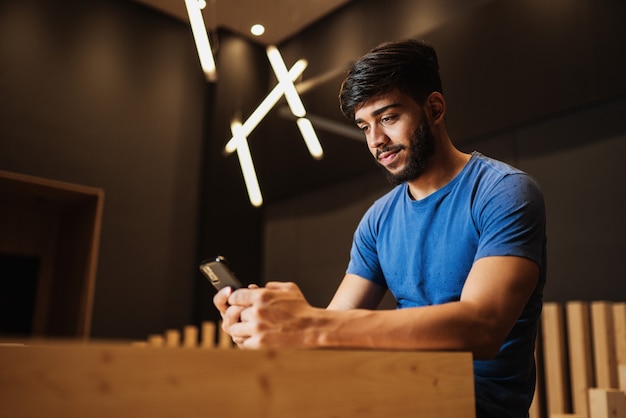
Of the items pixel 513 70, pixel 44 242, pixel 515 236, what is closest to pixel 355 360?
pixel 515 236

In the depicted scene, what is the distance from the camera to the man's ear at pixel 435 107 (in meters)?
1.48

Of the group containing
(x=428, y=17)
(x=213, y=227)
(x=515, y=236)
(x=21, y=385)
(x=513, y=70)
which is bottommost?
(x=21, y=385)

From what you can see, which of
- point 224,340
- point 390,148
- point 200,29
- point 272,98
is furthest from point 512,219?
point 224,340

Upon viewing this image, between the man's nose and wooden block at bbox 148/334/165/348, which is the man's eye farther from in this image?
wooden block at bbox 148/334/165/348

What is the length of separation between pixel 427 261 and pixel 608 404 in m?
1.24

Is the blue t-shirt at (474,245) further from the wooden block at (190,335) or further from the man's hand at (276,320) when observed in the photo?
the wooden block at (190,335)

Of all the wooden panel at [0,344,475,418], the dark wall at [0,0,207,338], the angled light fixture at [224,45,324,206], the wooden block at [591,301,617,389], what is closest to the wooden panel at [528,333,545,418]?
the wooden block at [591,301,617,389]

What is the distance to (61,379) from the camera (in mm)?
551

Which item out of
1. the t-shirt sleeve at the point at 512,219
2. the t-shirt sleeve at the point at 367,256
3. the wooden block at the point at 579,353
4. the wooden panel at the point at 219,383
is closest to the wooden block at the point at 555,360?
the wooden block at the point at 579,353

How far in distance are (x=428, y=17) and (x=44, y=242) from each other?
3.40m

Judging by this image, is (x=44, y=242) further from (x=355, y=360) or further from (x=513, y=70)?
(x=355, y=360)

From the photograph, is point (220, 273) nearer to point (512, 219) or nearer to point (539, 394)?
point (512, 219)

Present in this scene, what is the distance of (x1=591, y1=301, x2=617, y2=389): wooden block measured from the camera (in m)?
2.70

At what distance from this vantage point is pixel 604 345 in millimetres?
2721
